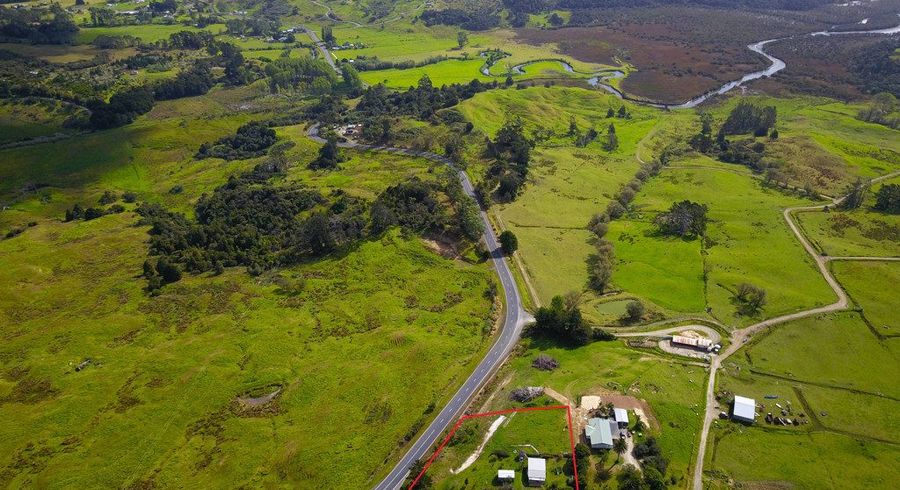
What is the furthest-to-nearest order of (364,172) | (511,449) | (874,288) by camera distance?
(364,172) → (874,288) → (511,449)

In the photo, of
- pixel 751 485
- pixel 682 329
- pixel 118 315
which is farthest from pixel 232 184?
pixel 751 485

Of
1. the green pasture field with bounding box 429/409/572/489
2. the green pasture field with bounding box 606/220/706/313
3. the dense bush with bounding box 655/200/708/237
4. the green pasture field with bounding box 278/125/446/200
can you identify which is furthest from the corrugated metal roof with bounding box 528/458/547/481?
the green pasture field with bounding box 278/125/446/200

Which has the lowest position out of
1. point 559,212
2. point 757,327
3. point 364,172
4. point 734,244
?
point 757,327

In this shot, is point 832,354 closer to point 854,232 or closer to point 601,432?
point 601,432

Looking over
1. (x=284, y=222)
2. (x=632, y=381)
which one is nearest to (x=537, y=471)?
(x=632, y=381)

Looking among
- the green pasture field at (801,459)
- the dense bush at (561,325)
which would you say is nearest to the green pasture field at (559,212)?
the dense bush at (561,325)

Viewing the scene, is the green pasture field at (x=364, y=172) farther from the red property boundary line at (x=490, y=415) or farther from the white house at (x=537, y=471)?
the white house at (x=537, y=471)

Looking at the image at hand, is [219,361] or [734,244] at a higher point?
[219,361]
